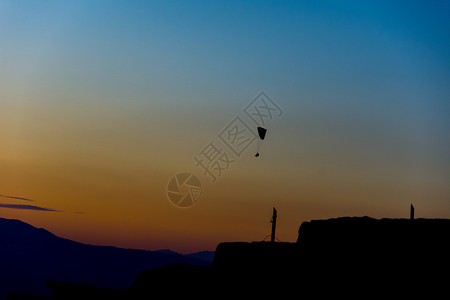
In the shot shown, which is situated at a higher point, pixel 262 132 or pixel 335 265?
pixel 262 132

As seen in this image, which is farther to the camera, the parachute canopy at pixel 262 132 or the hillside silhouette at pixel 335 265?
the parachute canopy at pixel 262 132

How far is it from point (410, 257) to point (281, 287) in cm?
481

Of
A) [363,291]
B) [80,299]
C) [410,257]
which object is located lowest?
[80,299]

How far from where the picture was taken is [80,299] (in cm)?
2536

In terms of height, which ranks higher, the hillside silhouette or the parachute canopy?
the parachute canopy

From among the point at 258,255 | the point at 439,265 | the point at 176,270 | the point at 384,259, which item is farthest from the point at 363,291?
the point at 176,270

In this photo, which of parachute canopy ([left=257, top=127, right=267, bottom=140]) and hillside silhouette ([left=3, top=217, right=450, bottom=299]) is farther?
parachute canopy ([left=257, top=127, right=267, bottom=140])

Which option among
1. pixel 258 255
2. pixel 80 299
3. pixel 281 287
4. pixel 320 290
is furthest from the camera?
pixel 80 299

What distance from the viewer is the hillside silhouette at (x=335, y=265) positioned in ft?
59.0

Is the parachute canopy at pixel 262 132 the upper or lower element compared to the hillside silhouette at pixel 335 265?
upper

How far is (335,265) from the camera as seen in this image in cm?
1981

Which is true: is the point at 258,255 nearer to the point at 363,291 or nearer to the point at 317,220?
the point at 317,220

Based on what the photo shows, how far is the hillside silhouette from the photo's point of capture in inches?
708

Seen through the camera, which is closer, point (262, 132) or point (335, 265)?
point (335, 265)
